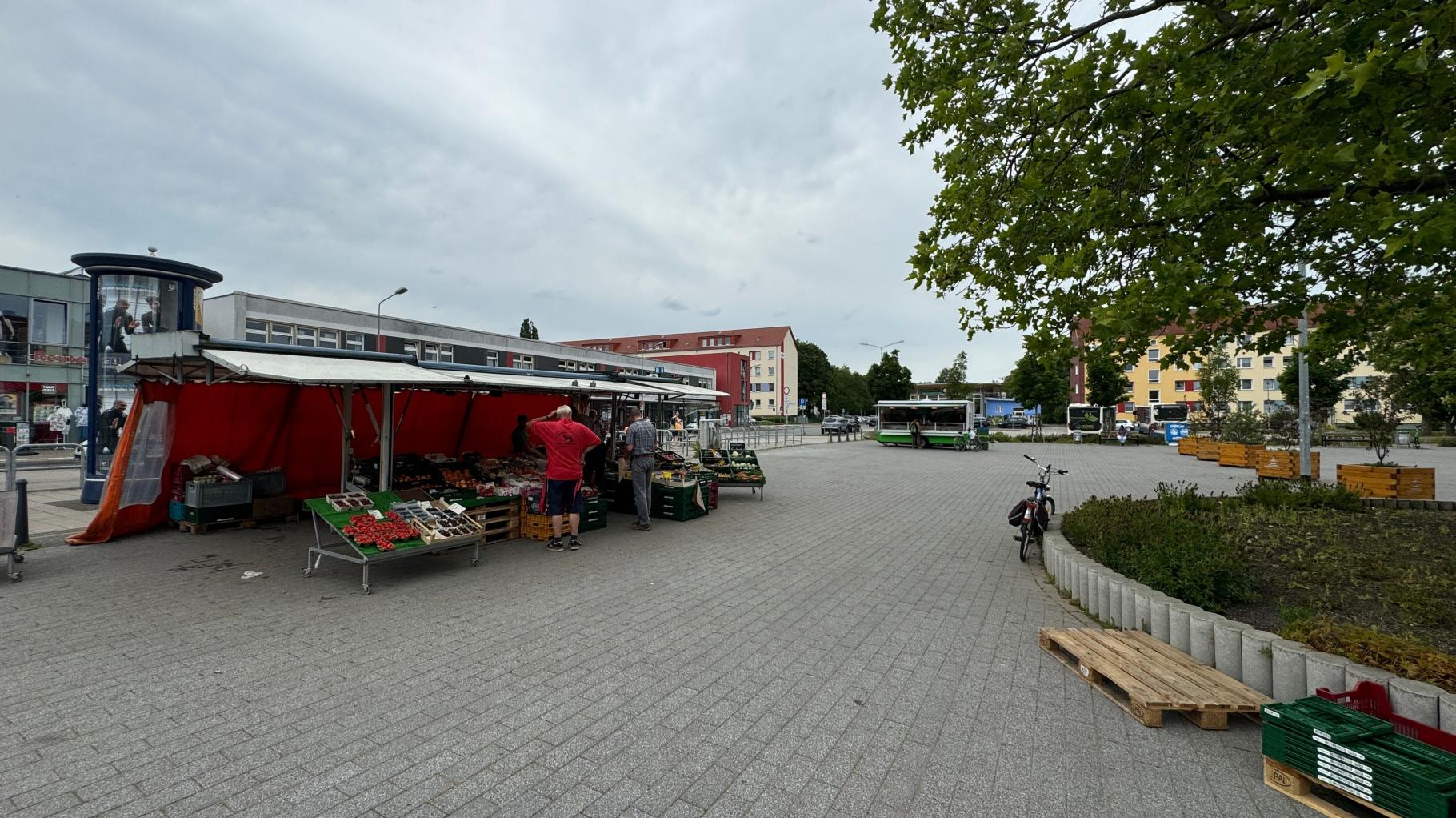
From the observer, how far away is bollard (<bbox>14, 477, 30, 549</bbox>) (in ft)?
19.0

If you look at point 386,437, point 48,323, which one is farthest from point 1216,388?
point 48,323

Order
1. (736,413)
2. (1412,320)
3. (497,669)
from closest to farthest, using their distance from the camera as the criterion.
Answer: (497,669), (1412,320), (736,413)

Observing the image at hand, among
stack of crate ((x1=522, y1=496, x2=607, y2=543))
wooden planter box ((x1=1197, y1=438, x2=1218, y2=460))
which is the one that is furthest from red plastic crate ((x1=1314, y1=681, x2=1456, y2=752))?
wooden planter box ((x1=1197, y1=438, x2=1218, y2=460))

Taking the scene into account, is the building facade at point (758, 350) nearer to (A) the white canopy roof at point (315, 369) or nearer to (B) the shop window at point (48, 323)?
(B) the shop window at point (48, 323)

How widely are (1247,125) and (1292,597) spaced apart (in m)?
3.62

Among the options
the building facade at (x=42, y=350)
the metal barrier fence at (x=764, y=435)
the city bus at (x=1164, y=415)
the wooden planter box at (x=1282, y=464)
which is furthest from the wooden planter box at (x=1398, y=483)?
the city bus at (x=1164, y=415)

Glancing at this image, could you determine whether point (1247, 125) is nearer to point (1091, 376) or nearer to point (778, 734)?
point (778, 734)

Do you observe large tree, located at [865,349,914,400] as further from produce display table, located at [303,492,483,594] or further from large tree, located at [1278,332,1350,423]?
produce display table, located at [303,492,483,594]

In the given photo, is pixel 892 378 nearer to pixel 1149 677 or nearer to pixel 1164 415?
pixel 1164 415

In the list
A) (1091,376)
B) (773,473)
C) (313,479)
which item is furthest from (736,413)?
(313,479)

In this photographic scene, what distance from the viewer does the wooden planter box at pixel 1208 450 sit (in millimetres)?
22750

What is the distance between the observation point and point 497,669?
3.95 m

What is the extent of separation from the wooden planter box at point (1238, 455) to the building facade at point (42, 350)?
125 ft

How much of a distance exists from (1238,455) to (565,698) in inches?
962
